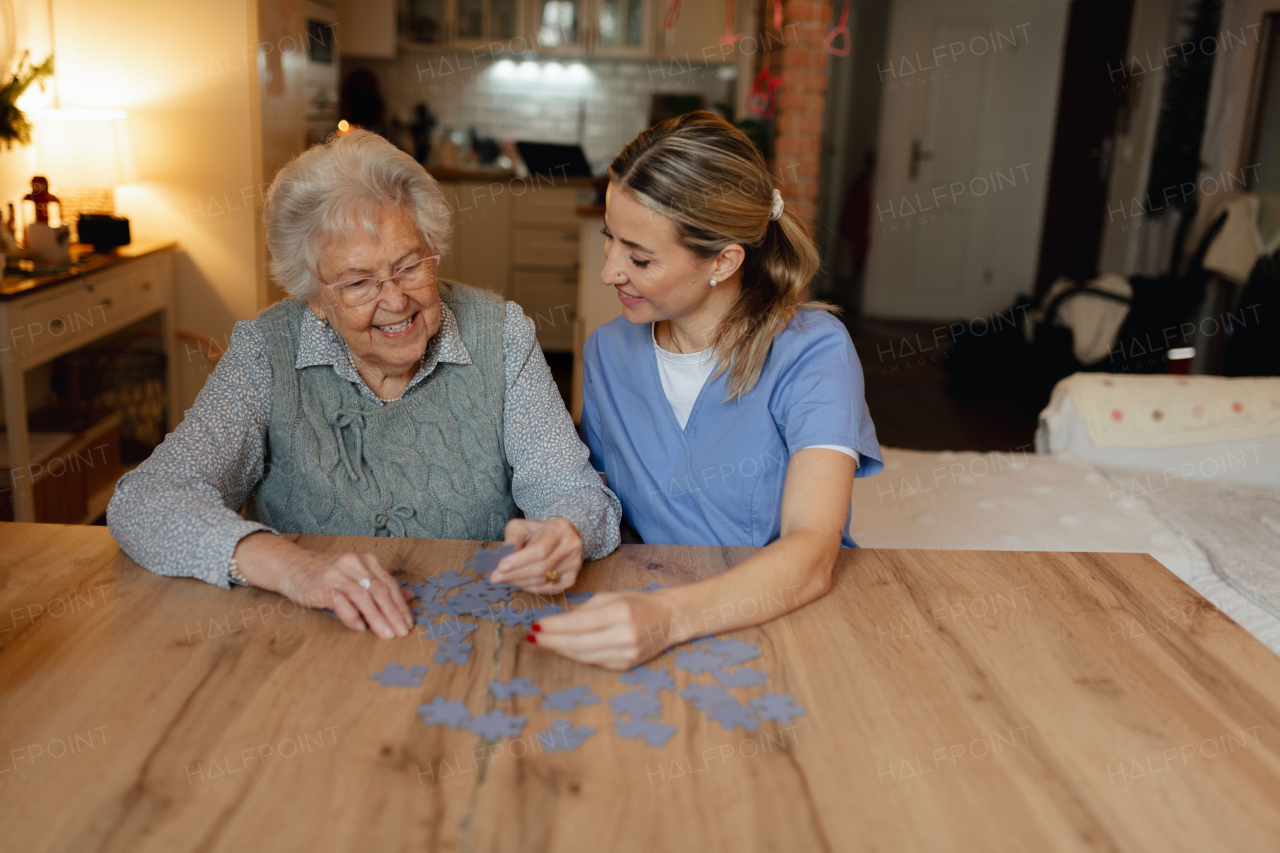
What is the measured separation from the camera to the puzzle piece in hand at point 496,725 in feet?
3.13

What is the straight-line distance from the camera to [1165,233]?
6207 mm

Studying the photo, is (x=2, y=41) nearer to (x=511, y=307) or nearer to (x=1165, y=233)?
(x=511, y=307)

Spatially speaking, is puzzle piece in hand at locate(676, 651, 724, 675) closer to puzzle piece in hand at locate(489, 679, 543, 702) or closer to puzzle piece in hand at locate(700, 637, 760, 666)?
puzzle piece in hand at locate(700, 637, 760, 666)

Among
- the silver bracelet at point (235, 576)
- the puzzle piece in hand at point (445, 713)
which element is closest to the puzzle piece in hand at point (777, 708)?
the puzzle piece in hand at point (445, 713)

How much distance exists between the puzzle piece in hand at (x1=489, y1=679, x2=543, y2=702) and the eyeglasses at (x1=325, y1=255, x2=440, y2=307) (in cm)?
73

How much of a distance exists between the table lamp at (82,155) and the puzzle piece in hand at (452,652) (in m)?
3.24

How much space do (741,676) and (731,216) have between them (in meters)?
0.81

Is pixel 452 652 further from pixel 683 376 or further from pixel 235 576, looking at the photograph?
pixel 683 376

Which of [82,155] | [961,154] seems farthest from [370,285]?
[961,154]

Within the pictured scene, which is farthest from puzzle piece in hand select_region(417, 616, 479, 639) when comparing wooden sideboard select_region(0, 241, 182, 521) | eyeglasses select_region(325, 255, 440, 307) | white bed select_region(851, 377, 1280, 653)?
wooden sideboard select_region(0, 241, 182, 521)

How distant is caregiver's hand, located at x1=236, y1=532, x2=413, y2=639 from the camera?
3.76 ft

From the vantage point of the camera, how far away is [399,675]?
1.05 m

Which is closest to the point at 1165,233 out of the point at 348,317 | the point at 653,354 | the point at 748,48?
the point at 748,48

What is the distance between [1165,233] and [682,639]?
6.18 metres
